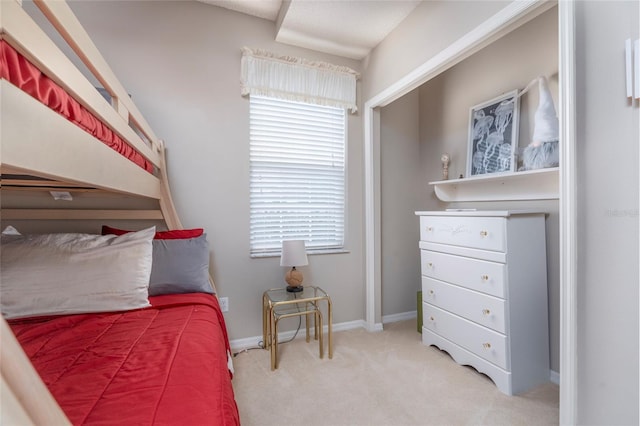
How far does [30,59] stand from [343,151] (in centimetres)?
223

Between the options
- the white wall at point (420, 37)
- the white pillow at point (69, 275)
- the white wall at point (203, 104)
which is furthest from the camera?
the white wall at point (203, 104)

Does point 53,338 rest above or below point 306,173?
below

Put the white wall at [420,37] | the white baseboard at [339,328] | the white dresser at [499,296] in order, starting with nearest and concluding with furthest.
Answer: the white wall at [420,37] → the white dresser at [499,296] → the white baseboard at [339,328]

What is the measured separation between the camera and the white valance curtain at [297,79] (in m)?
2.32

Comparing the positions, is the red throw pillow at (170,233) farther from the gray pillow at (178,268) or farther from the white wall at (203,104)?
the white wall at (203,104)

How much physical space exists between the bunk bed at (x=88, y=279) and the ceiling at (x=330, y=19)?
4.31ft

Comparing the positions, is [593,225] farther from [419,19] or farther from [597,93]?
[419,19]

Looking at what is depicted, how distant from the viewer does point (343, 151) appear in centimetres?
269

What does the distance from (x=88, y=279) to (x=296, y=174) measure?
1.58m

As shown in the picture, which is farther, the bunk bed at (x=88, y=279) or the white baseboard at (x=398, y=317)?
the white baseboard at (x=398, y=317)

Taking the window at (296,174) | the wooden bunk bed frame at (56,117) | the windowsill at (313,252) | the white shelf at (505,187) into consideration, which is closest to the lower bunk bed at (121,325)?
the wooden bunk bed frame at (56,117)

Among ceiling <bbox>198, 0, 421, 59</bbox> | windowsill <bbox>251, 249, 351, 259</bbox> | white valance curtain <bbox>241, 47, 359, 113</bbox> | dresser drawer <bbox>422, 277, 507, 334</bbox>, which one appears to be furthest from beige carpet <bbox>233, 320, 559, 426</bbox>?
ceiling <bbox>198, 0, 421, 59</bbox>

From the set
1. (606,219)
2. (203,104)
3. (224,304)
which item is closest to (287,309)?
(224,304)

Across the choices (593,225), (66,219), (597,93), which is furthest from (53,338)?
(597,93)
